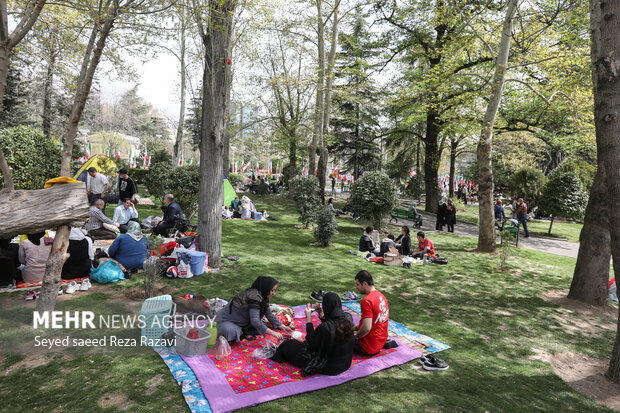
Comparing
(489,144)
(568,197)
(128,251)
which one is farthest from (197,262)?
(568,197)

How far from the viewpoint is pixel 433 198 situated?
70.5 feet

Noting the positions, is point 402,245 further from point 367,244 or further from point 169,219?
point 169,219

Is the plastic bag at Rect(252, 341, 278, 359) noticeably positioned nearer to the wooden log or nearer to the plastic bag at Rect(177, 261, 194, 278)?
the wooden log

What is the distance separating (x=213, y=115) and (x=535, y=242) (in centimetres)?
1531

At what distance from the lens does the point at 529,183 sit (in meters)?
22.4

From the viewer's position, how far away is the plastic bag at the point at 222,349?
4.29 metres

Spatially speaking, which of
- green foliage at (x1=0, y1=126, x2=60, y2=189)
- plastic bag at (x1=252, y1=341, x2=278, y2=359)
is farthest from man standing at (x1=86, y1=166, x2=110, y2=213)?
plastic bag at (x1=252, y1=341, x2=278, y2=359)

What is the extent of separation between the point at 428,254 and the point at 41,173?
13.2 m

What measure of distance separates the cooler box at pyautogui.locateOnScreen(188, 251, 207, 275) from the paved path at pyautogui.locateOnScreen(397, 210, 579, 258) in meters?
12.2

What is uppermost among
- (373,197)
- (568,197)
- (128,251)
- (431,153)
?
(431,153)

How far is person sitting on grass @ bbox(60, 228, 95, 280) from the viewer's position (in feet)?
20.7

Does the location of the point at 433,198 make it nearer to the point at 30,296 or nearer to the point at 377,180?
the point at 377,180

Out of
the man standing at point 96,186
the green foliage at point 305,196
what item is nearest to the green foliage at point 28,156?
the man standing at point 96,186

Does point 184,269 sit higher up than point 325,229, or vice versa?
point 325,229
